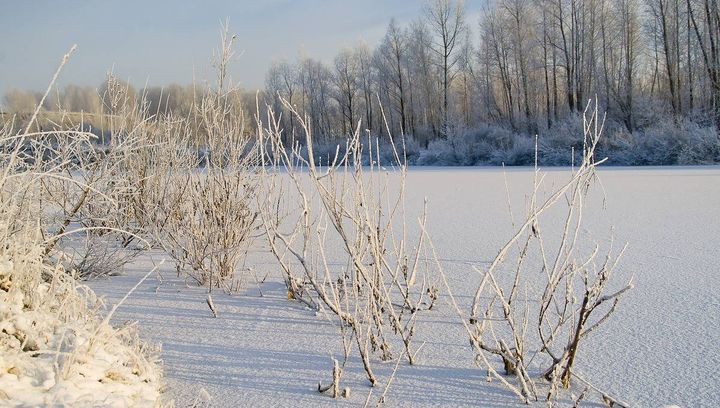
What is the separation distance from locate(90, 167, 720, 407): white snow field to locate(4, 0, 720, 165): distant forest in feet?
31.7

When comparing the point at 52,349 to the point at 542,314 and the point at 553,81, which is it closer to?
the point at 542,314

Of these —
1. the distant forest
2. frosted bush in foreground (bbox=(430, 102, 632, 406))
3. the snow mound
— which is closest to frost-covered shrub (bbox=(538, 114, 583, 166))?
the distant forest

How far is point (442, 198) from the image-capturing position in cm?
778

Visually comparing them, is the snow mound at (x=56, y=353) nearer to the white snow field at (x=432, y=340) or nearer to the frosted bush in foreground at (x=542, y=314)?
the white snow field at (x=432, y=340)

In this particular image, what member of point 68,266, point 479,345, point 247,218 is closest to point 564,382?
point 479,345

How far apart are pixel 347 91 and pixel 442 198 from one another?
26.8 meters

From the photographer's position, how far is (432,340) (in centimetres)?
228

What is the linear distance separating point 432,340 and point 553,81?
25402 mm

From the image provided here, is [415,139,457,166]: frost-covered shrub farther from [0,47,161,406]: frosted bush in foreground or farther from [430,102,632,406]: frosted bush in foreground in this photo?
[0,47,161,406]: frosted bush in foreground

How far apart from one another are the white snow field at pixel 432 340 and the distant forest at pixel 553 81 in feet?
31.7

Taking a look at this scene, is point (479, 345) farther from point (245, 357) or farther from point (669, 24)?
point (669, 24)

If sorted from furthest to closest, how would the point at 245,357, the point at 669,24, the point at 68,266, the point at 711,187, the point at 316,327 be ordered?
the point at 669,24, the point at 711,187, the point at 68,266, the point at 316,327, the point at 245,357

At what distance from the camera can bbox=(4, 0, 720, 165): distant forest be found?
16.3 m

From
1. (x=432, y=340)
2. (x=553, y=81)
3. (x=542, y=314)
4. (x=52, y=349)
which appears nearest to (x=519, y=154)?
(x=553, y=81)
